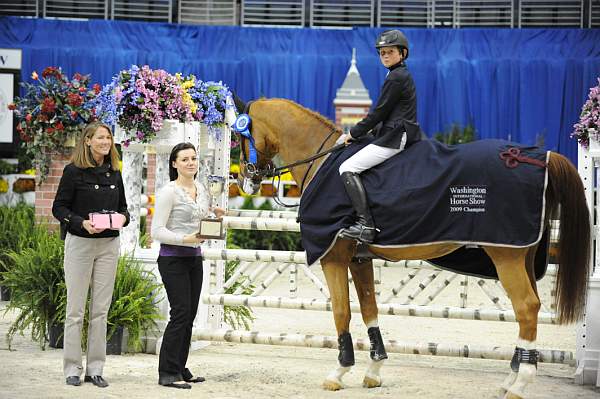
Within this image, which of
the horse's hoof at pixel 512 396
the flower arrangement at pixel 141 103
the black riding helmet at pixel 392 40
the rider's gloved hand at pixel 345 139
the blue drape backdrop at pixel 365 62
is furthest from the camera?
the blue drape backdrop at pixel 365 62

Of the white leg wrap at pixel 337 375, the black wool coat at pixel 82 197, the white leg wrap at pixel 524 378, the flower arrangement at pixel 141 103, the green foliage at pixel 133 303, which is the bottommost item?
the white leg wrap at pixel 337 375

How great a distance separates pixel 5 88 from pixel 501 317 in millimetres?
15803

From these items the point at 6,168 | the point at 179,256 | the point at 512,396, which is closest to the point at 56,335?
the point at 179,256

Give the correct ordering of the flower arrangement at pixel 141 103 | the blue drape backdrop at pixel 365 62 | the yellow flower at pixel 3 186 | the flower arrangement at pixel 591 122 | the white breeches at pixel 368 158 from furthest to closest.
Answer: the blue drape backdrop at pixel 365 62
the yellow flower at pixel 3 186
the flower arrangement at pixel 141 103
the flower arrangement at pixel 591 122
the white breeches at pixel 368 158

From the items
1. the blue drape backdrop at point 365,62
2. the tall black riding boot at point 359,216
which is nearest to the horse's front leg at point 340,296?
the tall black riding boot at point 359,216

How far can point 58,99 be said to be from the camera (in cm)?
1006

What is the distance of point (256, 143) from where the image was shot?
6.39 metres

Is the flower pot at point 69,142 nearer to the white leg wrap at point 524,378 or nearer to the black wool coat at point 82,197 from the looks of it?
the black wool coat at point 82,197

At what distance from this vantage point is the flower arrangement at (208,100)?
7207 mm

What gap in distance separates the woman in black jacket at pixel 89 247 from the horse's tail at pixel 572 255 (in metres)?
2.66

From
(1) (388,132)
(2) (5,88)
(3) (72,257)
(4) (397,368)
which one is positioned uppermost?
(2) (5,88)

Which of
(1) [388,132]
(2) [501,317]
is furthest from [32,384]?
(2) [501,317]

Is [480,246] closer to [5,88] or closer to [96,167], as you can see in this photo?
[96,167]

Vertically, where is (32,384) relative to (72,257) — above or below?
below
